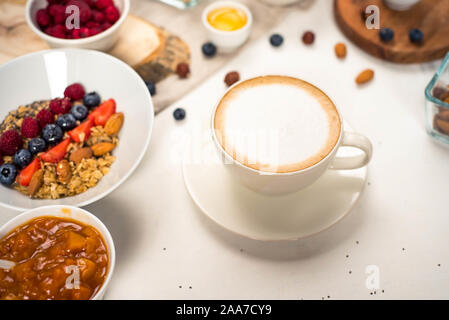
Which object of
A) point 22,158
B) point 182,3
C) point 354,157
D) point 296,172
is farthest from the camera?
point 182,3

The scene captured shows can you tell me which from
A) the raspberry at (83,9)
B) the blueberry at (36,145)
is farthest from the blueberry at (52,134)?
the raspberry at (83,9)

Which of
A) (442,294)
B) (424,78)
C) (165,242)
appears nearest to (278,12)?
(424,78)

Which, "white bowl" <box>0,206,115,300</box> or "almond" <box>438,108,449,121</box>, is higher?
"almond" <box>438,108,449,121</box>

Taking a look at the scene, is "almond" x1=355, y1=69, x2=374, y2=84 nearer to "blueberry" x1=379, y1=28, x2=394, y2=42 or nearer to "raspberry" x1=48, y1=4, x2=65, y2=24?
"blueberry" x1=379, y1=28, x2=394, y2=42

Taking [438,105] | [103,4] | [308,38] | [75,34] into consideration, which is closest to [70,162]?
[75,34]

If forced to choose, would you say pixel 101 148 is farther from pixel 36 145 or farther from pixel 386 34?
pixel 386 34

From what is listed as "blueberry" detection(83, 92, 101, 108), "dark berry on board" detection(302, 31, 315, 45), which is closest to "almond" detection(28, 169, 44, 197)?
"blueberry" detection(83, 92, 101, 108)
